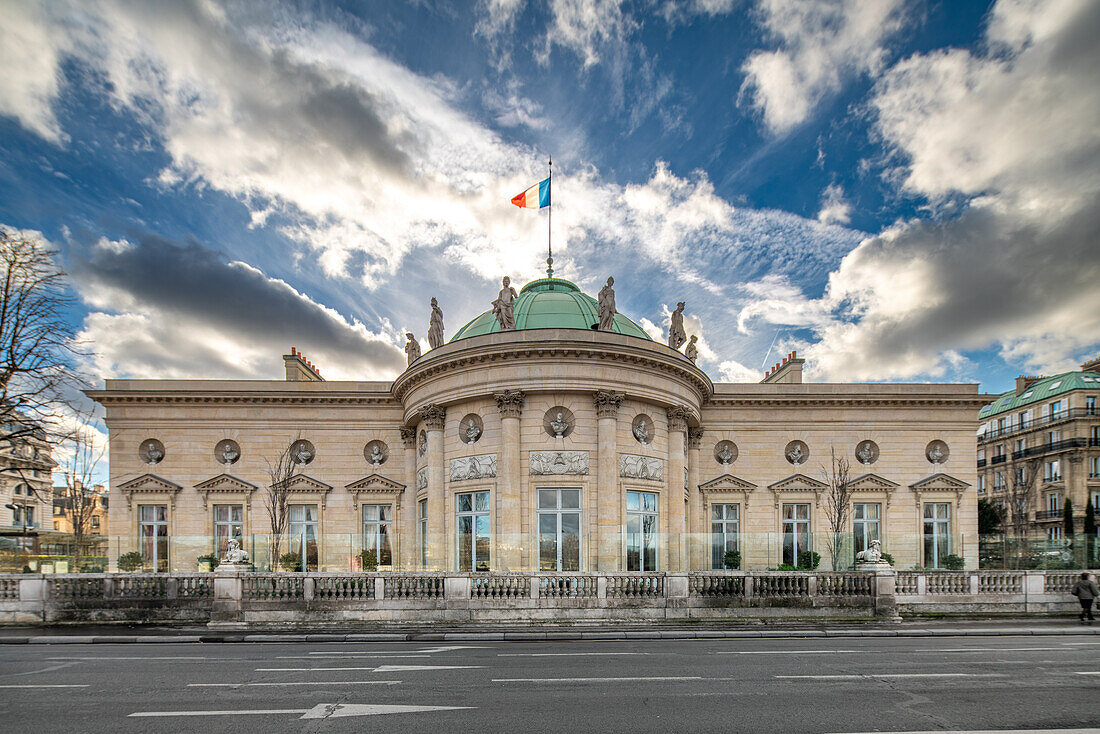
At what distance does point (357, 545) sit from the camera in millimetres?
26359

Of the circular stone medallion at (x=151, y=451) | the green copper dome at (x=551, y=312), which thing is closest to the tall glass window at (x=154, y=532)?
the circular stone medallion at (x=151, y=451)

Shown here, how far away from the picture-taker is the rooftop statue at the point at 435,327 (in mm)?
30656

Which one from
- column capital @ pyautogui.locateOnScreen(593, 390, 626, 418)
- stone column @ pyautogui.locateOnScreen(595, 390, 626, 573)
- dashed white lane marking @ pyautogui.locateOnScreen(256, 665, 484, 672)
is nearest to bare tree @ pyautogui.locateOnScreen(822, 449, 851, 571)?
stone column @ pyautogui.locateOnScreen(595, 390, 626, 573)

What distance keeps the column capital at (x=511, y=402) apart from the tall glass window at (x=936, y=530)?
22.8 metres

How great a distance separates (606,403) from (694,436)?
8.52 metres

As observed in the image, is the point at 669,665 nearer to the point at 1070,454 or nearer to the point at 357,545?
the point at 357,545

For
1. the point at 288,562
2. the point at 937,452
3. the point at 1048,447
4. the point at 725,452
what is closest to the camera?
the point at 288,562

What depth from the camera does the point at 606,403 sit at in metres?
26.8

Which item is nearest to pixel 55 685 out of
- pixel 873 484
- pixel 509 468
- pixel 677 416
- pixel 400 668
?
pixel 400 668

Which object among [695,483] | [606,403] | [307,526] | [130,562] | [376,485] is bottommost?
[130,562]

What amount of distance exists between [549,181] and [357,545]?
1788 cm

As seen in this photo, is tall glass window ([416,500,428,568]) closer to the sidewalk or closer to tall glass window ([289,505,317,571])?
tall glass window ([289,505,317,571])

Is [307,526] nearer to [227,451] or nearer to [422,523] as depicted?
[227,451]

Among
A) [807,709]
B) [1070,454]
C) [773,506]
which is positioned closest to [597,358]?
[773,506]
